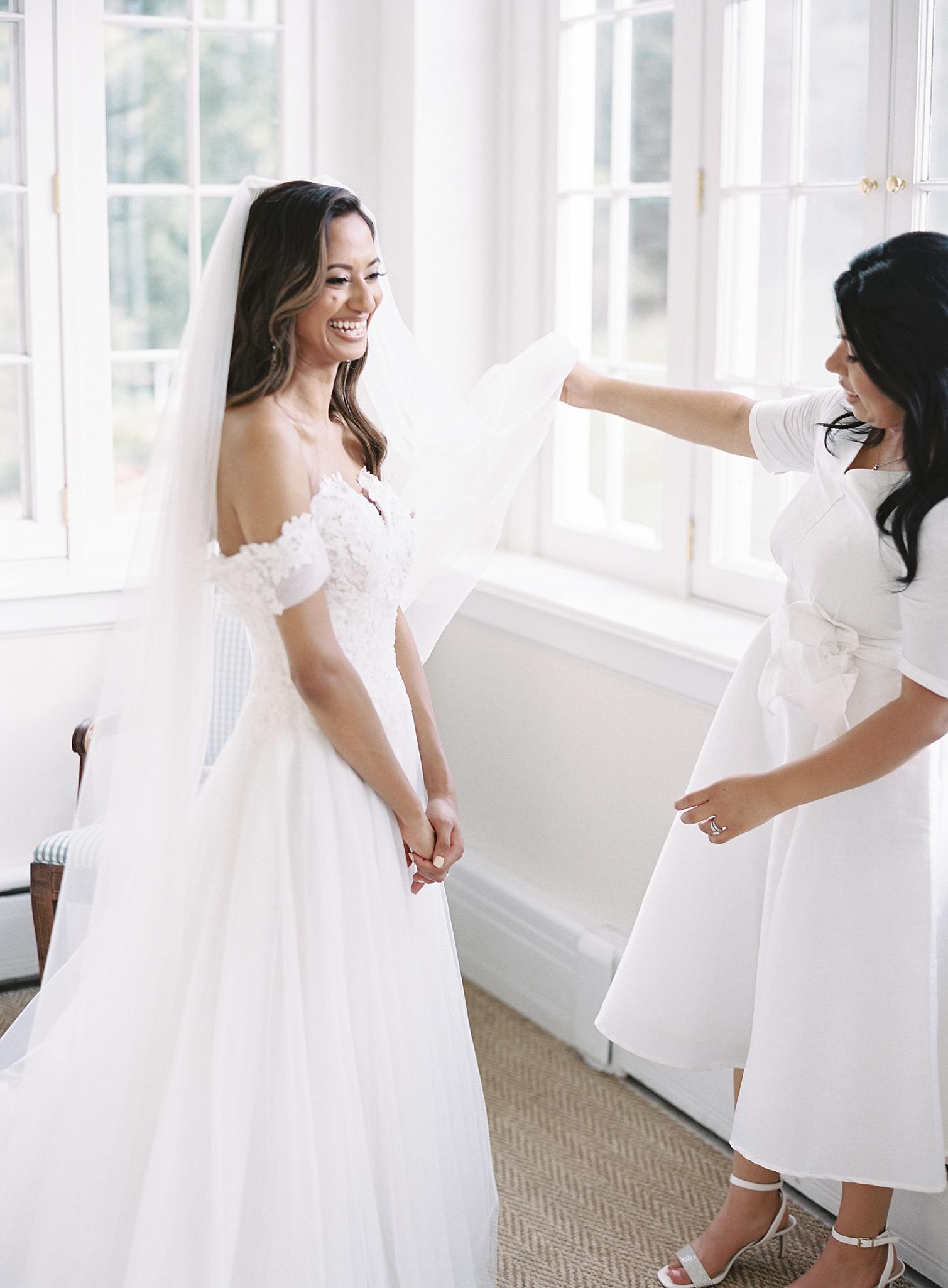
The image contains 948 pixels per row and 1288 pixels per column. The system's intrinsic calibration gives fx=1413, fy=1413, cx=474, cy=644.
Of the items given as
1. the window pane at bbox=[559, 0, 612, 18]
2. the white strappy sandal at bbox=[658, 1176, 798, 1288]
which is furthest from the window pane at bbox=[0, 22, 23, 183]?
the white strappy sandal at bbox=[658, 1176, 798, 1288]

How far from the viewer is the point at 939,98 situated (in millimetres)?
2395

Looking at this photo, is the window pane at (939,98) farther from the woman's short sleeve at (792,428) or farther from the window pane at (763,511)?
the window pane at (763,511)

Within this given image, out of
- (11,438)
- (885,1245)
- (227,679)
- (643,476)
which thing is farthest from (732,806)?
(11,438)

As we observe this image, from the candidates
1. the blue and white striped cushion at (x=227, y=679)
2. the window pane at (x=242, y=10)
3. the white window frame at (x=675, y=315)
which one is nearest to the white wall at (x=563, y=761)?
the white window frame at (x=675, y=315)

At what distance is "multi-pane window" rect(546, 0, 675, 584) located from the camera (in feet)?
10.2

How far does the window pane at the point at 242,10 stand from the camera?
133 inches

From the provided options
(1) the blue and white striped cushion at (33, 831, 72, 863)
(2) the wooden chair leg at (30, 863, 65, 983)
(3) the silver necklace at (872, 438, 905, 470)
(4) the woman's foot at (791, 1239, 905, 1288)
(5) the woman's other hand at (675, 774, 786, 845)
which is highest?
(3) the silver necklace at (872, 438, 905, 470)

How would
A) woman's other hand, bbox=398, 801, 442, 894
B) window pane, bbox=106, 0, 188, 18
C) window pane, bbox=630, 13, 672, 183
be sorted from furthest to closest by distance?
window pane, bbox=106, 0, 188, 18
window pane, bbox=630, 13, 672, 183
woman's other hand, bbox=398, 801, 442, 894

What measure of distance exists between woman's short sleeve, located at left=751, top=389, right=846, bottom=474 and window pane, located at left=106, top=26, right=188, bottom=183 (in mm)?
1828

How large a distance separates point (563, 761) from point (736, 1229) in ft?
3.73

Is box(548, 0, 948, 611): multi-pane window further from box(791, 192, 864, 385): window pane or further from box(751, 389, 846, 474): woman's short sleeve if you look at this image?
box(751, 389, 846, 474): woman's short sleeve

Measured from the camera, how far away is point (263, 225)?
1.91 meters

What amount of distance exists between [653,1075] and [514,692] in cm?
93

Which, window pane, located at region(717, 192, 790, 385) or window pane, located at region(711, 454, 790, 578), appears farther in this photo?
window pane, located at region(711, 454, 790, 578)
